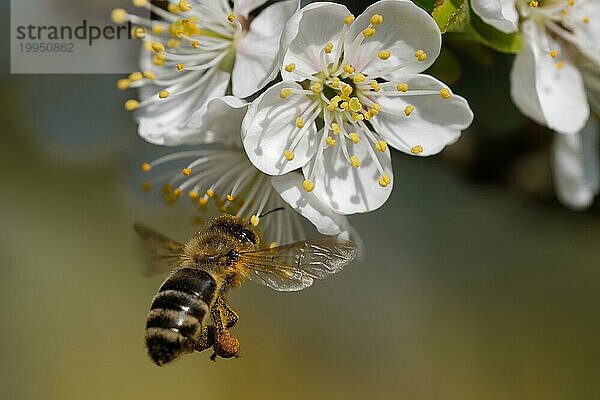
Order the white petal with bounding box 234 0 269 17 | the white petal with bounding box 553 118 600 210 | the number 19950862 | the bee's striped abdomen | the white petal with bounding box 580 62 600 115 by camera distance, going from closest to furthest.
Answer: the bee's striped abdomen → the white petal with bounding box 234 0 269 17 → the white petal with bounding box 580 62 600 115 → the white petal with bounding box 553 118 600 210 → the number 19950862

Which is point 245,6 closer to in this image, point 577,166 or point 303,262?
point 303,262

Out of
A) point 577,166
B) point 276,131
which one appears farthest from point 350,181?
point 577,166

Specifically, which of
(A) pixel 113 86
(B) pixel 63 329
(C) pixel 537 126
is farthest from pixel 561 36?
(B) pixel 63 329

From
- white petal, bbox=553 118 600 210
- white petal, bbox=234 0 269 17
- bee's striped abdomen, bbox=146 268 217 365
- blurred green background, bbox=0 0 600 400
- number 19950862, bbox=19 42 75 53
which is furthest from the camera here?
blurred green background, bbox=0 0 600 400

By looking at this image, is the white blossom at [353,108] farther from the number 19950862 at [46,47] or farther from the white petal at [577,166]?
the number 19950862 at [46,47]

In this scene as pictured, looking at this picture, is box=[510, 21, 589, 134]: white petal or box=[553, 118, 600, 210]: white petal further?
box=[553, 118, 600, 210]: white petal

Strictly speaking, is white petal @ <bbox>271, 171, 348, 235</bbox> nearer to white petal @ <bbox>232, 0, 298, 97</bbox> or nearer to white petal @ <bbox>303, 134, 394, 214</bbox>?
white petal @ <bbox>303, 134, 394, 214</bbox>

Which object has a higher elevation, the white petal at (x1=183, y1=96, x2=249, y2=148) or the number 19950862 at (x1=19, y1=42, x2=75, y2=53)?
the white petal at (x1=183, y1=96, x2=249, y2=148)

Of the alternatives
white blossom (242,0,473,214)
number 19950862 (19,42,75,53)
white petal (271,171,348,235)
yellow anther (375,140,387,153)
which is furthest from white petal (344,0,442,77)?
number 19950862 (19,42,75,53)
